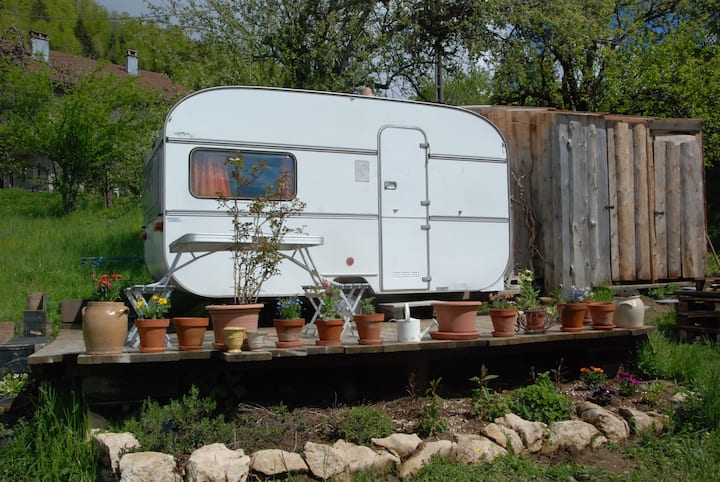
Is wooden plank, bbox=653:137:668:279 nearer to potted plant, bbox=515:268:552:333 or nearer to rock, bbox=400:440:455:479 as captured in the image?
potted plant, bbox=515:268:552:333

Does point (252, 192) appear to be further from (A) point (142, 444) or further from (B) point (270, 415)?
(A) point (142, 444)

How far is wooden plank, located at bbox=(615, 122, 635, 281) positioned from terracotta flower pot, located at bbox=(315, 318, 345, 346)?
6352mm

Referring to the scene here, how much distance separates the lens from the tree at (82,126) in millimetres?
15094

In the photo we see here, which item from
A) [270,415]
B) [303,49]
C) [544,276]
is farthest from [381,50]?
[270,415]

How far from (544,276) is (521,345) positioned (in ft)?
14.1

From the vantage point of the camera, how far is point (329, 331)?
17.1 feet

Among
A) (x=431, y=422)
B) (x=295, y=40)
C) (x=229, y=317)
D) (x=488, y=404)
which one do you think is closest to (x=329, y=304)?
(x=229, y=317)

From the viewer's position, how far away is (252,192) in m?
7.34

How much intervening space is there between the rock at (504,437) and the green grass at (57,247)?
17.6 ft

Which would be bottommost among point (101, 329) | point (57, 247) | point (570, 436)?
point (570, 436)

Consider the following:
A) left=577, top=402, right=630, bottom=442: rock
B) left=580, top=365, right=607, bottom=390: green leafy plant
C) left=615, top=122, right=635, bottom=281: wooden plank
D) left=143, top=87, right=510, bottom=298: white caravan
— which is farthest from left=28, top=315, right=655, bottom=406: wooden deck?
left=615, top=122, right=635, bottom=281: wooden plank

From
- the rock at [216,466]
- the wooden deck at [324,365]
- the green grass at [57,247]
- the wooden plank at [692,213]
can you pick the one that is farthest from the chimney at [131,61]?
the rock at [216,466]

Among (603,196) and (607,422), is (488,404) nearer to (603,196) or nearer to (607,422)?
(607,422)

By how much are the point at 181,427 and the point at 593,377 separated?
11.7ft
